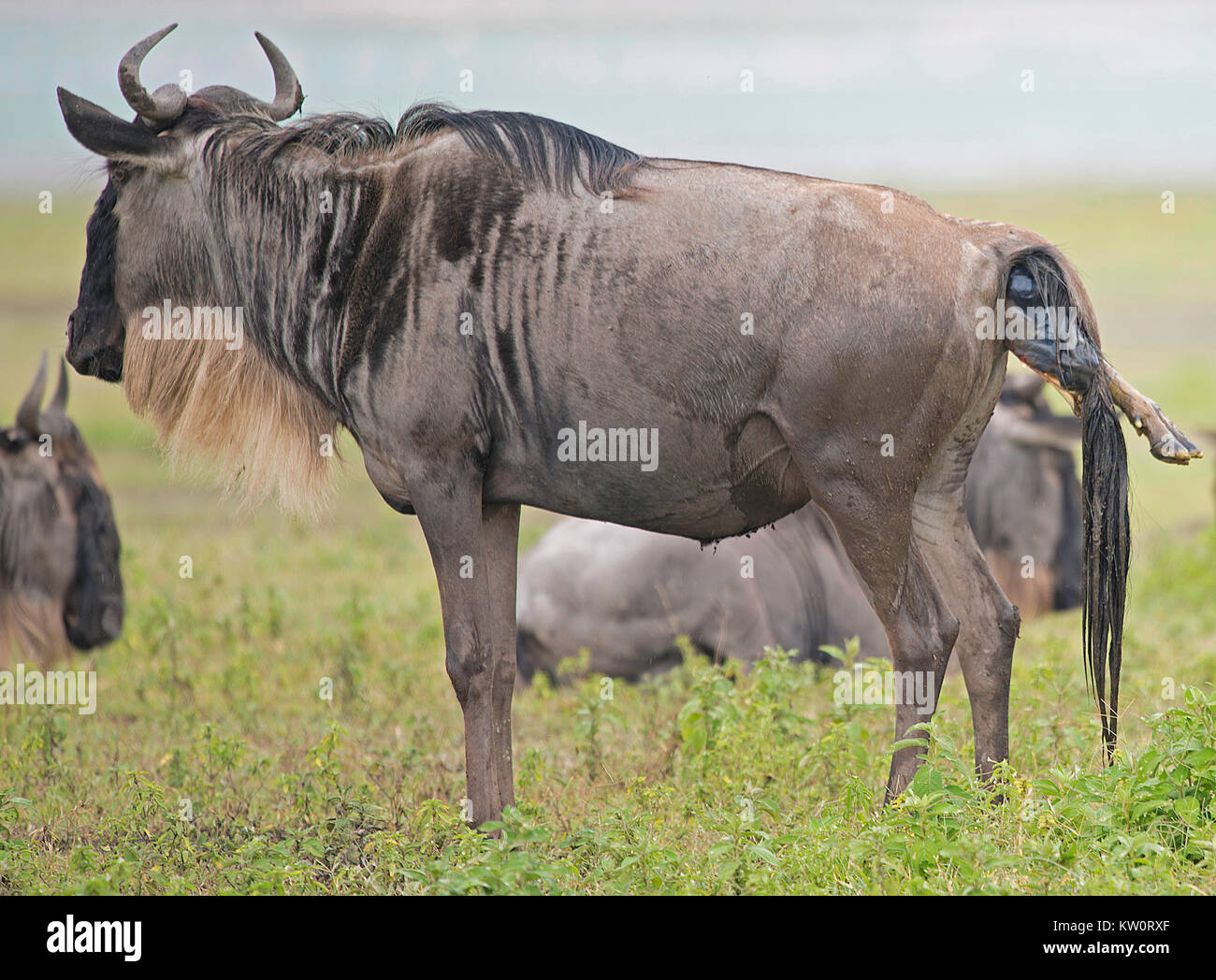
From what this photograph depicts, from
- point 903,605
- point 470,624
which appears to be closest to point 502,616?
point 470,624

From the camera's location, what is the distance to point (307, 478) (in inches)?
197

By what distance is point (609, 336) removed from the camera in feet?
14.2

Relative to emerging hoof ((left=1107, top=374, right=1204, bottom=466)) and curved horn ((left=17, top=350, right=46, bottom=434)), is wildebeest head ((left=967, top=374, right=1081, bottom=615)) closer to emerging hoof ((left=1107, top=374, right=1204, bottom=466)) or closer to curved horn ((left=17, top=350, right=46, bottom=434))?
emerging hoof ((left=1107, top=374, right=1204, bottom=466))

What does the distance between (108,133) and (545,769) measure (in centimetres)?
293

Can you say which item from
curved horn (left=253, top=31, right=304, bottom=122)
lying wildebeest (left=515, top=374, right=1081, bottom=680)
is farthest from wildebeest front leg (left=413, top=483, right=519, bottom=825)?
lying wildebeest (left=515, top=374, right=1081, bottom=680)

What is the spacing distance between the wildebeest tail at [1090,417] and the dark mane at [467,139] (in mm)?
1337

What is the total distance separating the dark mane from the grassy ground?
1.16 m

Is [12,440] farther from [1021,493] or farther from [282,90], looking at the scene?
[1021,493]

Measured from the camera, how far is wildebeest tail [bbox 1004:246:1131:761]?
4254 millimetres

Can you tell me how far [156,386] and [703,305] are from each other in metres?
2.07

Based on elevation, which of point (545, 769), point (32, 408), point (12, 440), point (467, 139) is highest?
point (467, 139)
